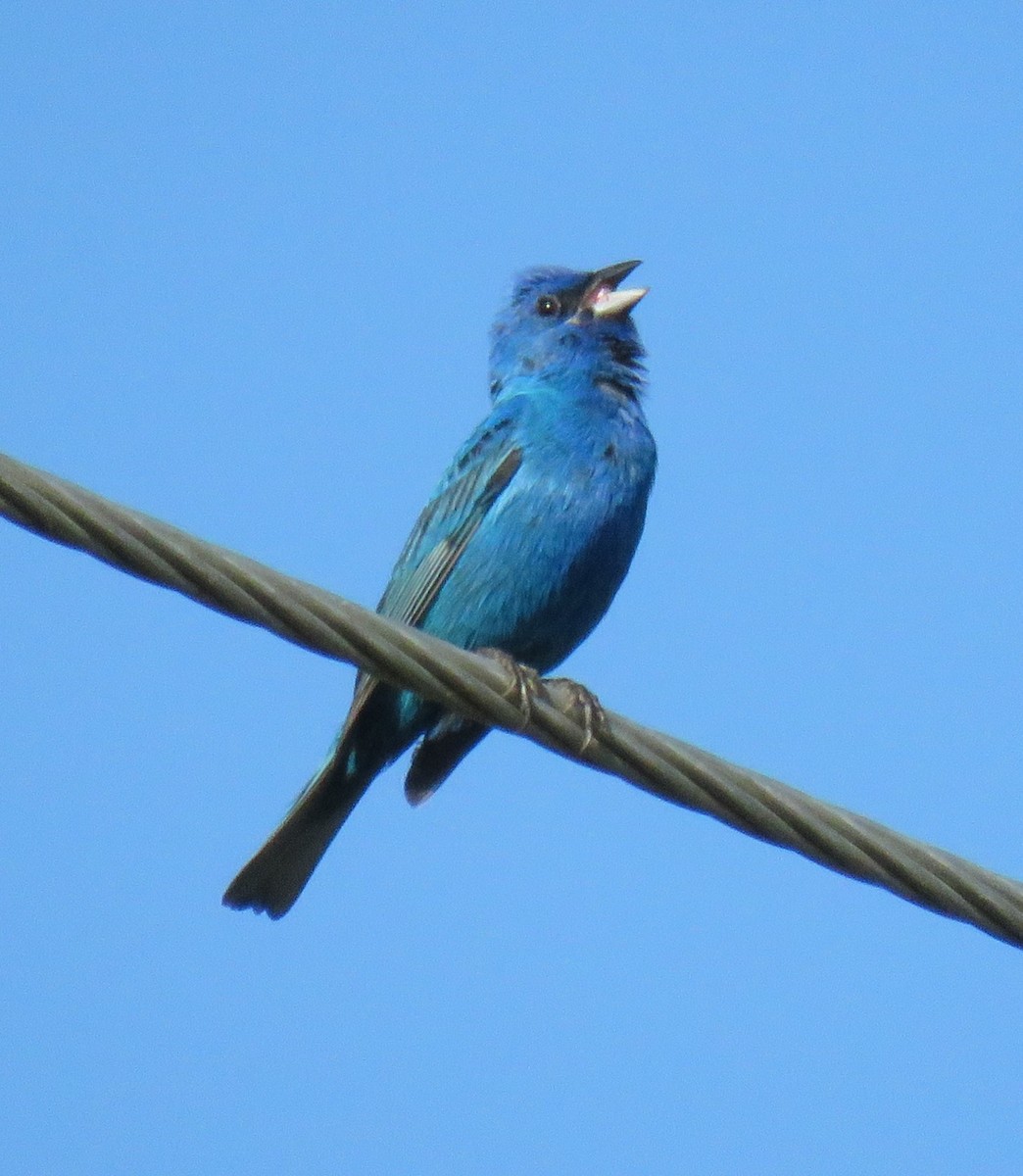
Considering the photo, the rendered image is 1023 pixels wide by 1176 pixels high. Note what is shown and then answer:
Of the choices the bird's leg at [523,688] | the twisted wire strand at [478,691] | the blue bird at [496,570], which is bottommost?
the twisted wire strand at [478,691]

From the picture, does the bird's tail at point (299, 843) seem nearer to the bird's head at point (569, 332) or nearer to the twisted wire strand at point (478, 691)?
the bird's head at point (569, 332)

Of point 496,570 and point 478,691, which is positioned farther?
point 496,570

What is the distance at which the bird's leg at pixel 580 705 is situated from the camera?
434 cm

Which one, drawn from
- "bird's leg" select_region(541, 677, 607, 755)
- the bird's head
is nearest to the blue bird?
the bird's head

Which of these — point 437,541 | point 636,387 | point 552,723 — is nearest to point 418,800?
point 437,541

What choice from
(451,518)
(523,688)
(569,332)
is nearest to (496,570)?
(451,518)

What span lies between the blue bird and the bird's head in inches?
13.0

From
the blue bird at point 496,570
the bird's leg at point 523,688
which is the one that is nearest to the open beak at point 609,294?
the blue bird at point 496,570

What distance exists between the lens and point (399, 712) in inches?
277

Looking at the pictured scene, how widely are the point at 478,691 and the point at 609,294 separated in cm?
446

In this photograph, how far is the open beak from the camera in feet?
27.3

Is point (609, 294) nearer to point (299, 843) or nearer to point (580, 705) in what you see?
point (299, 843)

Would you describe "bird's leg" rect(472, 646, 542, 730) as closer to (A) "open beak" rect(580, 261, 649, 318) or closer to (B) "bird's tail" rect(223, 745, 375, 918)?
(B) "bird's tail" rect(223, 745, 375, 918)

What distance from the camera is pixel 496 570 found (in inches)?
276
